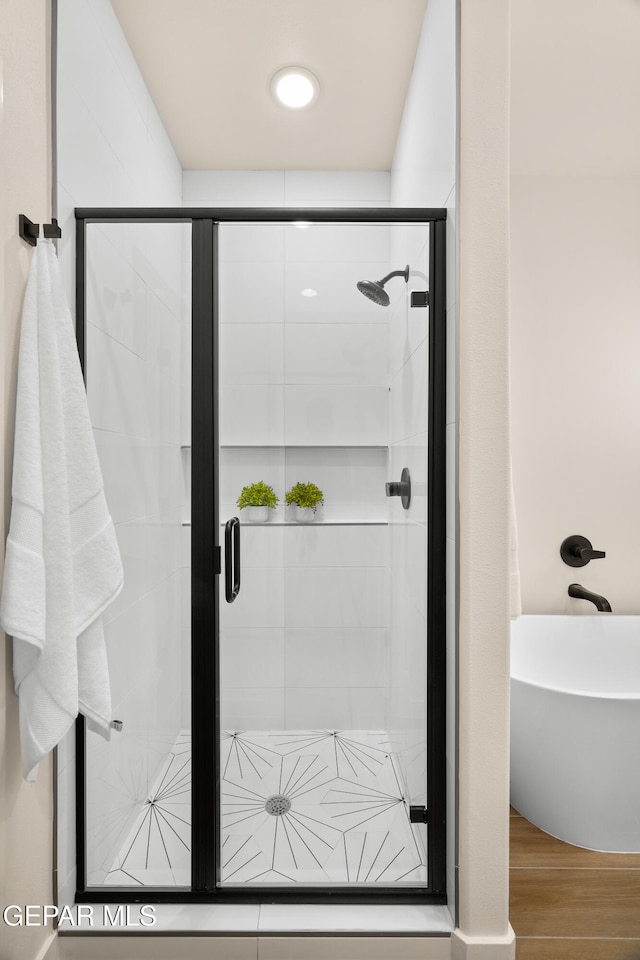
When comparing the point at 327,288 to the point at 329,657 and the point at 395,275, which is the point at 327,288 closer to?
the point at 395,275

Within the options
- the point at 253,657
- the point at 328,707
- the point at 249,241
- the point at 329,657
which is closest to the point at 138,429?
the point at 249,241

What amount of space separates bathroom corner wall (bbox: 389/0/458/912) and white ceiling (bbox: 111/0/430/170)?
39 cm

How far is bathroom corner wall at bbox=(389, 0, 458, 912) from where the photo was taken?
4.90 ft

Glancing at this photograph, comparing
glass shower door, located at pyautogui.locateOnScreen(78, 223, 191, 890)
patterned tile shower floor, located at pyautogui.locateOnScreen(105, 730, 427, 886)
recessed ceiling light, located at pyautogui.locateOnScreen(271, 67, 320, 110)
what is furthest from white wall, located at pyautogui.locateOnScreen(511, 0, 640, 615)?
glass shower door, located at pyautogui.locateOnScreen(78, 223, 191, 890)

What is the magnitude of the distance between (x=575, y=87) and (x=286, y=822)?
257 cm

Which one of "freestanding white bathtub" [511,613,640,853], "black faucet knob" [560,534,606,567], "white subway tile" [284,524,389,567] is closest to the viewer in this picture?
"white subway tile" [284,524,389,567]

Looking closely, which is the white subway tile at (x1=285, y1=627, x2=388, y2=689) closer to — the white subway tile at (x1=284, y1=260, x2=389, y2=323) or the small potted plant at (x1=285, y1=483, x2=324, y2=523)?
the small potted plant at (x1=285, y1=483, x2=324, y2=523)

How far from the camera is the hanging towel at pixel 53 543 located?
1.18m

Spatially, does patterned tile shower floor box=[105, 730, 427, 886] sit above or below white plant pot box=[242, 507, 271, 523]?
below

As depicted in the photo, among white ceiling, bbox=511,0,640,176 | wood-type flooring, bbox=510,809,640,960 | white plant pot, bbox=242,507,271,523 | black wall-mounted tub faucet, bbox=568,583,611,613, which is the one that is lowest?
wood-type flooring, bbox=510,809,640,960

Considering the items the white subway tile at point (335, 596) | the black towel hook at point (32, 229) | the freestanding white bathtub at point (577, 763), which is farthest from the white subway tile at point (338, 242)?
the freestanding white bathtub at point (577, 763)

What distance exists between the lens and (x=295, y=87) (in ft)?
7.30

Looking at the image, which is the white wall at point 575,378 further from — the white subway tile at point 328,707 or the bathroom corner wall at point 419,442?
the white subway tile at point 328,707

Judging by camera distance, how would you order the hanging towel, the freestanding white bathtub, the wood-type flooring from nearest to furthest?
the hanging towel < the wood-type flooring < the freestanding white bathtub
